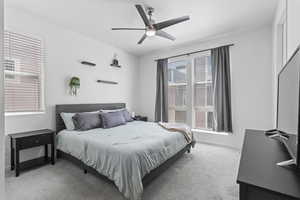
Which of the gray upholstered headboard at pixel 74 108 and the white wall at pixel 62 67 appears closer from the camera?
the white wall at pixel 62 67

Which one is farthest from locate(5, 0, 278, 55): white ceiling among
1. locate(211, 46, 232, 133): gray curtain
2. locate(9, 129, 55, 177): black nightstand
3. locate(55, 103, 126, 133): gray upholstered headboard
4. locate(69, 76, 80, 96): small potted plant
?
locate(9, 129, 55, 177): black nightstand

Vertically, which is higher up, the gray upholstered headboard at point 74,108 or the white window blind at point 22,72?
the white window blind at point 22,72

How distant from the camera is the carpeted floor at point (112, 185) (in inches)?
74.3

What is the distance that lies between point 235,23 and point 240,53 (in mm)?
751

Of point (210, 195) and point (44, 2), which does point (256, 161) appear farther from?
point (44, 2)

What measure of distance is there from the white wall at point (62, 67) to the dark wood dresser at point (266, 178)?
11.1ft

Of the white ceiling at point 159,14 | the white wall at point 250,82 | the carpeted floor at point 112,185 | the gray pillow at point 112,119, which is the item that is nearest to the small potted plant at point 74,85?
the gray pillow at point 112,119

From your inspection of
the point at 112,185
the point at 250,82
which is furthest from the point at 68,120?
the point at 250,82

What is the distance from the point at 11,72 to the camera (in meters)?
2.63

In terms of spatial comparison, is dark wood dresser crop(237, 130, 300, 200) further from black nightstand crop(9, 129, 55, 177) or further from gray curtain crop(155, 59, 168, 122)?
gray curtain crop(155, 59, 168, 122)

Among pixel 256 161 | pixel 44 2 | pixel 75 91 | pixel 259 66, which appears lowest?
pixel 256 161

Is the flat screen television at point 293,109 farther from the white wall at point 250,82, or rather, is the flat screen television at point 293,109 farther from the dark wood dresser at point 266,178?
the white wall at point 250,82

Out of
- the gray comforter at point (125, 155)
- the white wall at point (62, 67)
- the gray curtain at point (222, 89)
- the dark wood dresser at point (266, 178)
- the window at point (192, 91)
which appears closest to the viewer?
the dark wood dresser at point (266, 178)

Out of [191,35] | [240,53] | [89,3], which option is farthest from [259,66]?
[89,3]
